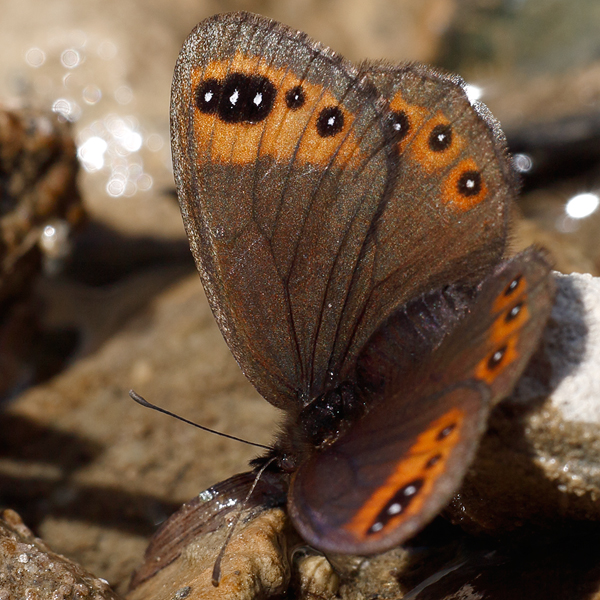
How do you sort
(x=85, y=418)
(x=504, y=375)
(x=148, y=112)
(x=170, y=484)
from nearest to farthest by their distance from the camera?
1. (x=504, y=375)
2. (x=170, y=484)
3. (x=85, y=418)
4. (x=148, y=112)

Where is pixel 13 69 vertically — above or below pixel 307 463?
above

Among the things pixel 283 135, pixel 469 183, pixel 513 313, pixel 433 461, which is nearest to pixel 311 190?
pixel 283 135

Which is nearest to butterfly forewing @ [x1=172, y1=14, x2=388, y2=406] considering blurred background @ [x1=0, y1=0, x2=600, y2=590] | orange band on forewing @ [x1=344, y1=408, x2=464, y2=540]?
blurred background @ [x1=0, y1=0, x2=600, y2=590]

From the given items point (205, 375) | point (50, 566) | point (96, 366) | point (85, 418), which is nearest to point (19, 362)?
point (96, 366)

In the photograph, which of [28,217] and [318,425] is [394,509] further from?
[28,217]

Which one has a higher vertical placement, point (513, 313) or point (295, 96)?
point (295, 96)

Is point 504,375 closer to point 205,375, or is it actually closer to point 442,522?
point 442,522

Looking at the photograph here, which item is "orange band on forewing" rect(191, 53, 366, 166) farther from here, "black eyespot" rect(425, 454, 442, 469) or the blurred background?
"black eyespot" rect(425, 454, 442, 469)
